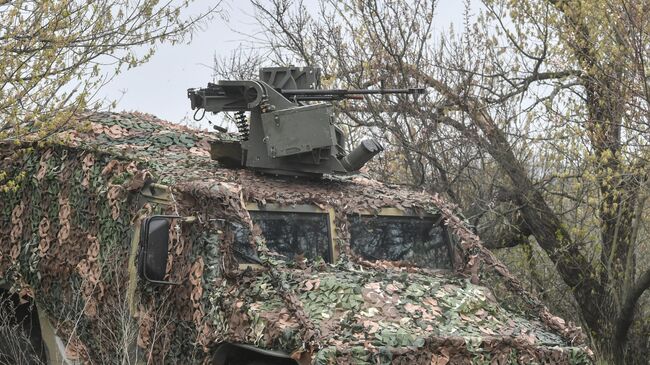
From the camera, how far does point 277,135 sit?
299 inches

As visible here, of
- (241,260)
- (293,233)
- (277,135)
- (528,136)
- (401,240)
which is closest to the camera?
(241,260)

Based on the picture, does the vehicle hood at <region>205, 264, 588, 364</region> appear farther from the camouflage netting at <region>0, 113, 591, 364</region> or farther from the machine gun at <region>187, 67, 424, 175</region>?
the machine gun at <region>187, 67, 424, 175</region>

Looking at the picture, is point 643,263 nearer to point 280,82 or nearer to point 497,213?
point 497,213

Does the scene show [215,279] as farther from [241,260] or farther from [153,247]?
[153,247]

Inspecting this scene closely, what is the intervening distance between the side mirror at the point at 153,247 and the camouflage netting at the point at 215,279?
0.70ft

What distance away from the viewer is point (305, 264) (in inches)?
265

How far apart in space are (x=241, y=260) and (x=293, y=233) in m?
0.48

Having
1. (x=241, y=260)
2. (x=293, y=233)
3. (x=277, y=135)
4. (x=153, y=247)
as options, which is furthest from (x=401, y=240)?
(x=153, y=247)

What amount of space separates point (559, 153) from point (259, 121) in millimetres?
6261

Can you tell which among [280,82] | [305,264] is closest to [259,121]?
[280,82]

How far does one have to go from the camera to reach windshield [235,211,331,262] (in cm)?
679

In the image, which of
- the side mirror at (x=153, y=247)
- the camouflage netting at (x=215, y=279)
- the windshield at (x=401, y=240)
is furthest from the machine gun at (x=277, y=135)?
the side mirror at (x=153, y=247)

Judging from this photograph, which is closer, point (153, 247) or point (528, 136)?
point (153, 247)

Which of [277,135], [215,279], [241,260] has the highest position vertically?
[277,135]
